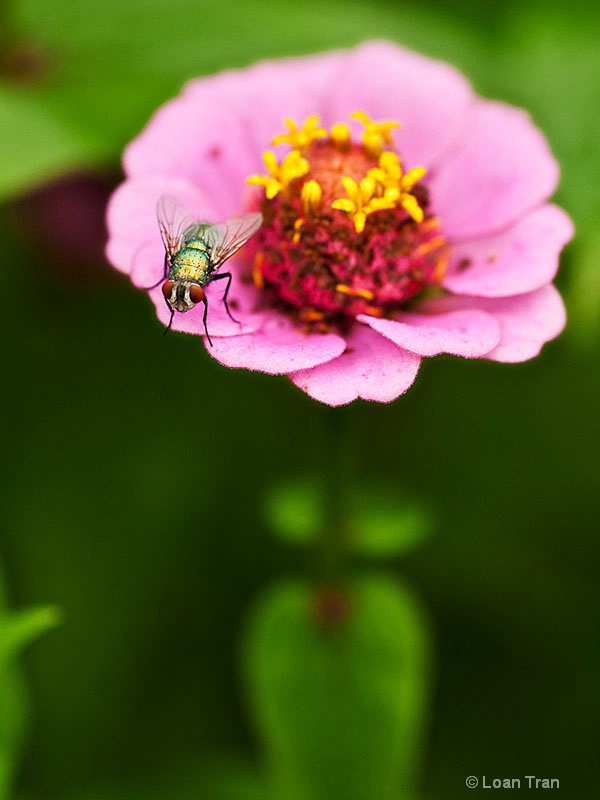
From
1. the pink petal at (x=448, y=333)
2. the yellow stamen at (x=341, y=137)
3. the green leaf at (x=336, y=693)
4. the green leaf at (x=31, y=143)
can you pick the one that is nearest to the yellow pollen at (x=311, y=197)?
the yellow stamen at (x=341, y=137)

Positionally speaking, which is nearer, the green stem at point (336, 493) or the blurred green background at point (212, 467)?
the green stem at point (336, 493)

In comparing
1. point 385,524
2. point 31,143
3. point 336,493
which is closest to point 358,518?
point 385,524

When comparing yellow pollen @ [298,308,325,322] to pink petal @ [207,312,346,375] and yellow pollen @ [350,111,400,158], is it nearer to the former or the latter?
pink petal @ [207,312,346,375]

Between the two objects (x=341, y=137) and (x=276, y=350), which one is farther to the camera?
(x=341, y=137)

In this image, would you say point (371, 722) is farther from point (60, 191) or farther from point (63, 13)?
point (63, 13)

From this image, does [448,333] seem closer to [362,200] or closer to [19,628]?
[362,200]

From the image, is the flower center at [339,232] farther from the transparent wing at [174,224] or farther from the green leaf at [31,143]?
the green leaf at [31,143]
